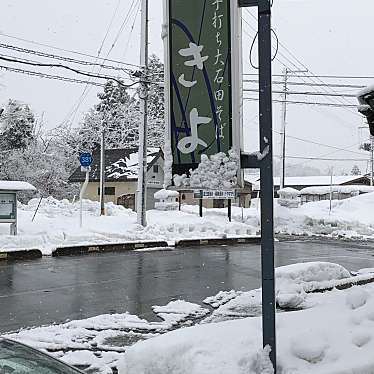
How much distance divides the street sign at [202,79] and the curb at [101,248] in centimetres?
1155

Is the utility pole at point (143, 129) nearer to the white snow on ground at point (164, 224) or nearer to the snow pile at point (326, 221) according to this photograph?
the white snow on ground at point (164, 224)

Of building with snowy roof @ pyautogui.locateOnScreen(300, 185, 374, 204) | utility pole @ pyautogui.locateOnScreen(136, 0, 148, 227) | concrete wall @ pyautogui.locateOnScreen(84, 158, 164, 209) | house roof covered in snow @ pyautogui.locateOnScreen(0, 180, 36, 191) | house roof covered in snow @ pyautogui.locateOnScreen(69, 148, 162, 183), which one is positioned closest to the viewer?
house roof covered in snow @ pyautogui.locateOnScreen(0, 180, 36, 191)

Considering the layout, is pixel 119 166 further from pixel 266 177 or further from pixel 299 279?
pixel 266 177

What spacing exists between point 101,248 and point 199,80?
42.7 ft

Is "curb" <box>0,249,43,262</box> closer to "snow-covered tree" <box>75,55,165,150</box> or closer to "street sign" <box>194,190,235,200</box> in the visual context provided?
"street sign" <box>194,190,235,200</box>

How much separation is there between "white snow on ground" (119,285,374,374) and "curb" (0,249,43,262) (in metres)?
10.3

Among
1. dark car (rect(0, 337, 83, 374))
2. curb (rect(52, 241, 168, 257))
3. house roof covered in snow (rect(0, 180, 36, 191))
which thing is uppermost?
house roof covered in snow (rect(0, 180, 36, 191))

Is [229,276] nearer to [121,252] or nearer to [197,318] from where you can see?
[197,318]

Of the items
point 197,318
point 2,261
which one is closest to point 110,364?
point 197,318

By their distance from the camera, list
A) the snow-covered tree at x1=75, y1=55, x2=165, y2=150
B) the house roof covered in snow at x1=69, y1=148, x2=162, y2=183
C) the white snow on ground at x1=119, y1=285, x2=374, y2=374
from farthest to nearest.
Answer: the snow-covered tree at x1=75, y1=55, x2=165, y2=150 → the house roof covered in snow at x1=69, y1=148, x2=162, y2=183 → the white snow on ground at x1=119, y1=285, x2=374, y2=374

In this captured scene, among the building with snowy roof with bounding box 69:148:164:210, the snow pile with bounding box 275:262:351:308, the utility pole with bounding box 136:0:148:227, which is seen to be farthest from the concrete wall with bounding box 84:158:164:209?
the snow pile with bounding box 275:262:351:308

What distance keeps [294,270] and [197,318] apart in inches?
89.8

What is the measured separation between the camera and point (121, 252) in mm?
16203

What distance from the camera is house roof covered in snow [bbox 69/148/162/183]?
41.1m
